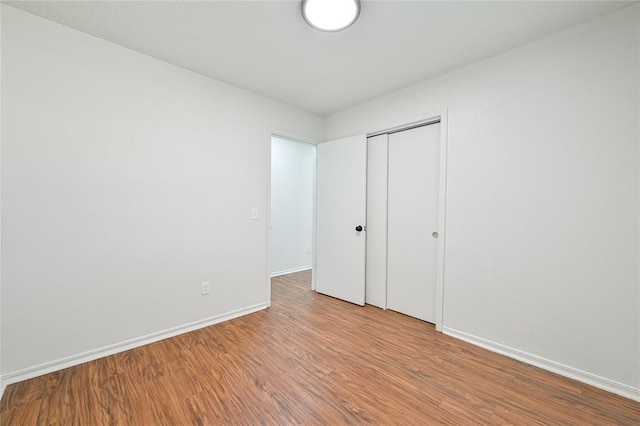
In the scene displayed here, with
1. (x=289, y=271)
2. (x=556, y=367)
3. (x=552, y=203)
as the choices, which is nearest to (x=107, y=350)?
(x=289, y=271)

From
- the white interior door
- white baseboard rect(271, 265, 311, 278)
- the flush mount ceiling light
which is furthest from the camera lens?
white baseboard rect(271, 265, 311, 278)

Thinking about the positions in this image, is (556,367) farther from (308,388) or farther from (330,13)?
(330,13)

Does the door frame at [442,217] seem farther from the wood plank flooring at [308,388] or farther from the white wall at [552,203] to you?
the wood plank flooring at [308,388]

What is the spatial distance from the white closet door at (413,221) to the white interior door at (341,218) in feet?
1.15

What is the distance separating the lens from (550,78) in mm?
1894

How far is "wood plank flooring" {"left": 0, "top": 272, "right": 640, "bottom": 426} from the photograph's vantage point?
145cm

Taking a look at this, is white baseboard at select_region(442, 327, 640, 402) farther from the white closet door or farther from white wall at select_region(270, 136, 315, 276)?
white wall at select_region(270, 136, 315, 276)

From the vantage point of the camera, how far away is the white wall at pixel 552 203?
64.7 inches

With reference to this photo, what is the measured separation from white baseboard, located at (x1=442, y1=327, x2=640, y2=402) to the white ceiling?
241cm

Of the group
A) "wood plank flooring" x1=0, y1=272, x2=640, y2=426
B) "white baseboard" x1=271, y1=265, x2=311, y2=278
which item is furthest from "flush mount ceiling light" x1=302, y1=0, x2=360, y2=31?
"white baseboard" x1=271, y1=265, x2=311, y2=278

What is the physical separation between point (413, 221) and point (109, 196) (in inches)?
110

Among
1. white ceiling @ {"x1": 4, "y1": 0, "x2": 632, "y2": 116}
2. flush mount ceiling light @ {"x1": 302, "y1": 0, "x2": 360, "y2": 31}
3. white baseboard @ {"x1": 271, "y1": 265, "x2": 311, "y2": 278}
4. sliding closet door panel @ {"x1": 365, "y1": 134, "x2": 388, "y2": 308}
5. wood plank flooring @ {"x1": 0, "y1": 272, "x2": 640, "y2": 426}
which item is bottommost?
wood plank flooring @ {"x1": 0, "y1": 272, "x2": 640, "y2": 426}

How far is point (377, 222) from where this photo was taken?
3105mm

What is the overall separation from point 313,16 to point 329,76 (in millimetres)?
838
